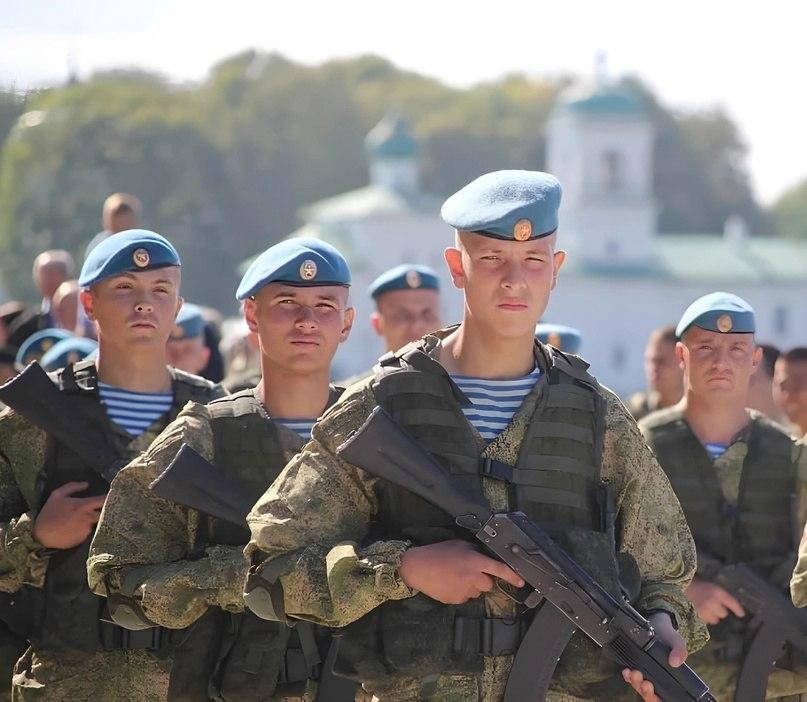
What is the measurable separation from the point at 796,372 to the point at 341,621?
5005 mm

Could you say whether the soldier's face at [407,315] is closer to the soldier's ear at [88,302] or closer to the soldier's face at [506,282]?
the soldier's ear at [88,302]

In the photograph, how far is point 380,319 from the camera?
9688mm

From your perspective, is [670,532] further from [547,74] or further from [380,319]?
[547,74]

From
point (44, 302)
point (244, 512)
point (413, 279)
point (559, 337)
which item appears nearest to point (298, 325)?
point (244, 512)

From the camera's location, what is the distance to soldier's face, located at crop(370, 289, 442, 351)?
373 inches

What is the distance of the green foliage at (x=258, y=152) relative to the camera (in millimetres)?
63031

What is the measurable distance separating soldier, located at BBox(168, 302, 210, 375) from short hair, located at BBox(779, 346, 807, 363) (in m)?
2.83

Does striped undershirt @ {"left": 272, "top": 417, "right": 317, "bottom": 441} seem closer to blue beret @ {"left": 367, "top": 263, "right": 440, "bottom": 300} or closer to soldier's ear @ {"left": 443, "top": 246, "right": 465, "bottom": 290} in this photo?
soldier's ear @ {"left": 443, "top": 246, "right": 465, "bottom": 290}

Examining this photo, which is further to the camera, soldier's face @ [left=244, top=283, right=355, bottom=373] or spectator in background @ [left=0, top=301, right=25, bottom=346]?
spectator in background @ [left=0, top=301, right=25, bottom=346]

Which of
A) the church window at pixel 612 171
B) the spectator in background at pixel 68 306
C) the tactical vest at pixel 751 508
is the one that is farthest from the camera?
the church window at pixel 612 171

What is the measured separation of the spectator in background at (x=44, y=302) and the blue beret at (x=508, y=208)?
741 centimetres

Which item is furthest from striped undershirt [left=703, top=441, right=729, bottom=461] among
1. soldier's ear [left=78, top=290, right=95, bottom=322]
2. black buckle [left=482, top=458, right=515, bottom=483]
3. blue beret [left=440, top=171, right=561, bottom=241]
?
black buckle [left=482, top=458, right=515, bottom=483]

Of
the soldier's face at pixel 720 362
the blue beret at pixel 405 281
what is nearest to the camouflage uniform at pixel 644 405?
the blue beret at pixel 405 281

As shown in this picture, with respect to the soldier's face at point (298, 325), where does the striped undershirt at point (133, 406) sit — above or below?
below
